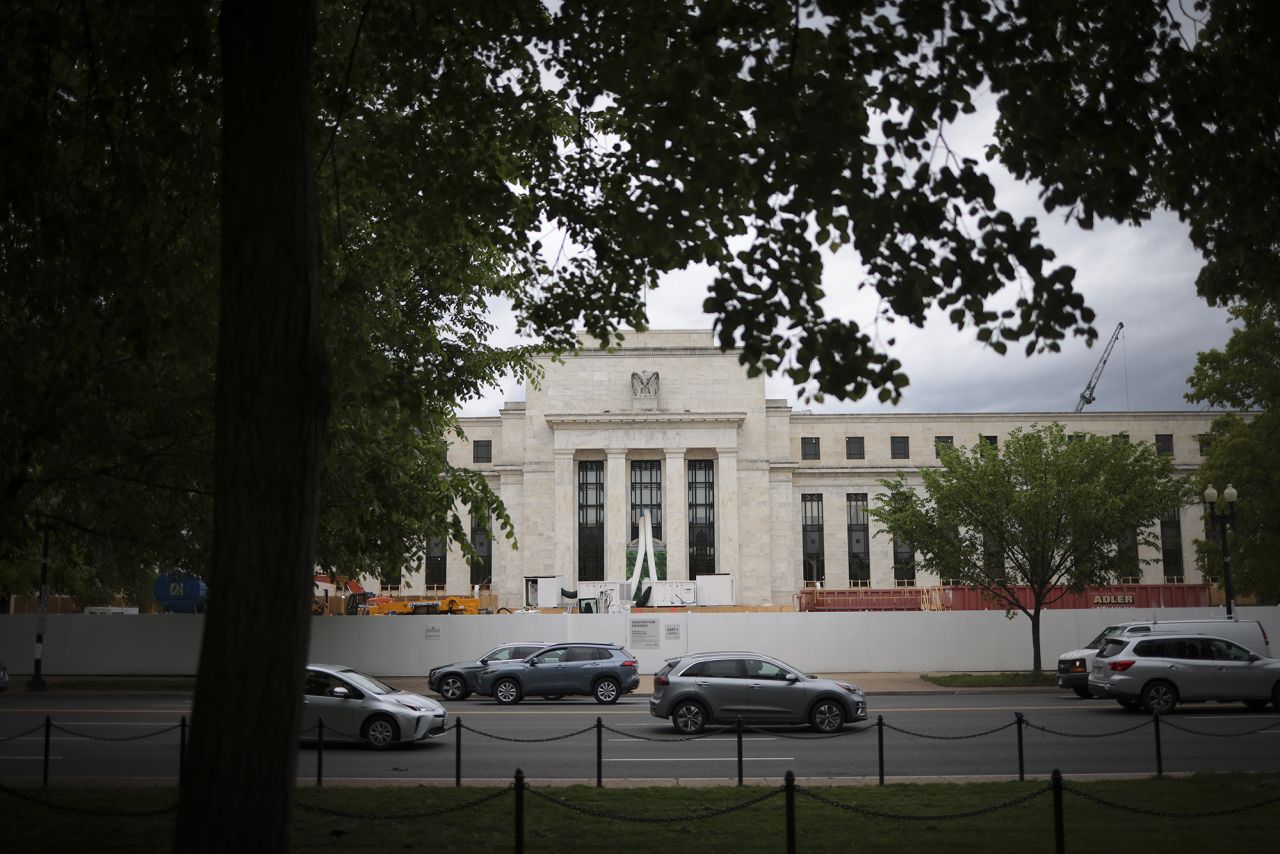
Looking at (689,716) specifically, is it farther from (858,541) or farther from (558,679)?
(858,541)

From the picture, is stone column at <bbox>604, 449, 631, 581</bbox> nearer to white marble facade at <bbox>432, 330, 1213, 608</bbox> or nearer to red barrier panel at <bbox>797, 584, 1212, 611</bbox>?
white marble facade at <bbox>432, 330, 1213, 608</bbox>

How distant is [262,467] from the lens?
6125 millimetres

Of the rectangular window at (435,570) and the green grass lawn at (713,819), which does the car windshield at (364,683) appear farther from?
the rectangular window at (435,570)

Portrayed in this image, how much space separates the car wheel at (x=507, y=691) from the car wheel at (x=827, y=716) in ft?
32.4

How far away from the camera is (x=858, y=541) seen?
8044cm

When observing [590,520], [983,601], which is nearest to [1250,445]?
[983,601]

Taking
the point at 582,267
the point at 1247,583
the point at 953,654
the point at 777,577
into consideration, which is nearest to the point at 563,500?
the point at 777,577

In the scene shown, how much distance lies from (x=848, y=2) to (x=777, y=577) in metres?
69.8

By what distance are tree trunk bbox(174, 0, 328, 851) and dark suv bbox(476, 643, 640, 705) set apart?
22.7 m

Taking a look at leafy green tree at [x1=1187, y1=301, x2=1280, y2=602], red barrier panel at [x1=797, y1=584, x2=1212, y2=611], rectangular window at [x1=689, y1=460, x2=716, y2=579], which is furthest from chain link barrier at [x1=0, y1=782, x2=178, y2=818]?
rectangular window at [x1=689, y1=460, x2=716, y2=579]

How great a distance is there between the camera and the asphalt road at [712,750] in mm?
16203

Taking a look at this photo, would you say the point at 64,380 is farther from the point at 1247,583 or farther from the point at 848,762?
the point at 1247,583

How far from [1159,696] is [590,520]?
5587 centimetres

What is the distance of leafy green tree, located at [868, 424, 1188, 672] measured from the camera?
116 ft
